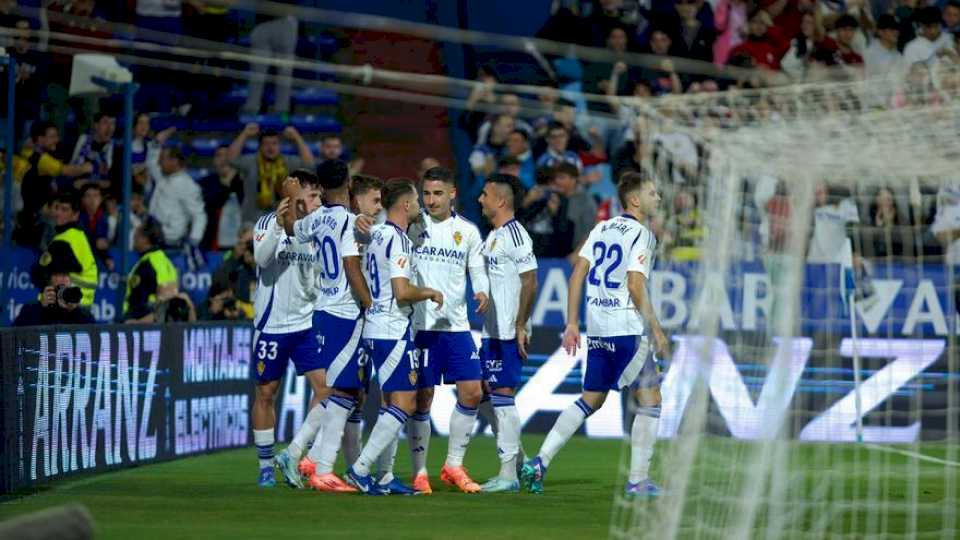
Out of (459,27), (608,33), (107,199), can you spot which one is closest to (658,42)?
(608,33)

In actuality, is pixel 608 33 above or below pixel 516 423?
above

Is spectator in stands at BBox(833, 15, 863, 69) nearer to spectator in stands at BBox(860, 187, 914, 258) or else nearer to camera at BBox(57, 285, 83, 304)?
spectator in stands at BBox(860, 187, 914, 258)

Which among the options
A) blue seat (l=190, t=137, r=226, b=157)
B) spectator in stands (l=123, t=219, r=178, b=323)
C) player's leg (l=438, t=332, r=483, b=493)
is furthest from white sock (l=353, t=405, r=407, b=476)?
blue seat (l=190, t=137, r=226, b=157)

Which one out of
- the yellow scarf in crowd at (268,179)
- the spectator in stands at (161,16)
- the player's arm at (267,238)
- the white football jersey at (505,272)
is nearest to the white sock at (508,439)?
the white football jersey at (505,272)

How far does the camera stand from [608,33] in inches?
859

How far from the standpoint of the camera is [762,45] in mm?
21578

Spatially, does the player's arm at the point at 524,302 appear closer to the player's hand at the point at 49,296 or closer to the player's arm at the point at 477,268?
the player's arm at the point at 477,268

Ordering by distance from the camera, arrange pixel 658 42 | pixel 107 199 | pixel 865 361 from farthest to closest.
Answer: pixel 658 42, pixel 107 199, pixel 865 361

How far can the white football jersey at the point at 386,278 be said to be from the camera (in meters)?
11.9

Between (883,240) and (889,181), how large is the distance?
6.03 m

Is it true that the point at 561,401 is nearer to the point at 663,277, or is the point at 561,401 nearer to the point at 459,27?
the point at 663,277

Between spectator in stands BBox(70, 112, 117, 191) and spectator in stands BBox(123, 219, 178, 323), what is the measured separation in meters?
3.22

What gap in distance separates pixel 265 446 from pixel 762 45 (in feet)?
35.4

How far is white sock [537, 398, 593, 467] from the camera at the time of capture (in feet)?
41.2
